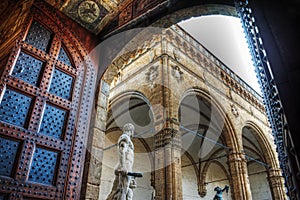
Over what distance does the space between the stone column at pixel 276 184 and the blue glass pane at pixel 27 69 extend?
12.3m

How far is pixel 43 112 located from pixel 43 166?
0.61 m

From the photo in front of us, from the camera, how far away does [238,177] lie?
29.5ft

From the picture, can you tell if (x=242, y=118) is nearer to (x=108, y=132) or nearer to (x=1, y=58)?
(x=108, y=132)

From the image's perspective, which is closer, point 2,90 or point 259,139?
point 2,90

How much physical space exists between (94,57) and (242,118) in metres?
10.1

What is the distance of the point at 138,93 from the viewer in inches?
359

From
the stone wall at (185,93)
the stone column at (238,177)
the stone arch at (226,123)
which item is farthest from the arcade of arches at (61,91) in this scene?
the stone arch at (226,123)

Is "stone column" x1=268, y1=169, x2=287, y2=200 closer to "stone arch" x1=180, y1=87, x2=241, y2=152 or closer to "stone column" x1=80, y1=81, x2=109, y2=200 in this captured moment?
"stone arch" x1=180, y1=87, x2=241, y2=152

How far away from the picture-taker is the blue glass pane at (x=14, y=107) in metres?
2.30

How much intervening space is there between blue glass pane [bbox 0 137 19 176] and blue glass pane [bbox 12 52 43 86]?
74 centimetres

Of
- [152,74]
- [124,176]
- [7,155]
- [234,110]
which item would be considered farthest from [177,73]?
[7,155]

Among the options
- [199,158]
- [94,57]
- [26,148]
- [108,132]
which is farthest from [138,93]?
[199,158]

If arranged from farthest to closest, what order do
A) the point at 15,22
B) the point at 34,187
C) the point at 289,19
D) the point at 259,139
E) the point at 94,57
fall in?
the point at 259,139
the point at 94,57
the point at 15,22
the point at 34,187
the point at 289,19

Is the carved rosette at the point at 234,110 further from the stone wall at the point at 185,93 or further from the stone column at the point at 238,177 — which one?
the stone column at the point at 238,177
